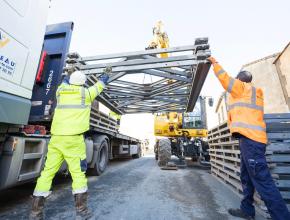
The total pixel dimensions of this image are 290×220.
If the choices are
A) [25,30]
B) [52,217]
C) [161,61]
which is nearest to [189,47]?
[161,61]

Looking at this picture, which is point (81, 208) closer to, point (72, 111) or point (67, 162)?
point (67, 162)

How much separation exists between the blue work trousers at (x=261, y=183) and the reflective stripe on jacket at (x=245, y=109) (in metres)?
0.12

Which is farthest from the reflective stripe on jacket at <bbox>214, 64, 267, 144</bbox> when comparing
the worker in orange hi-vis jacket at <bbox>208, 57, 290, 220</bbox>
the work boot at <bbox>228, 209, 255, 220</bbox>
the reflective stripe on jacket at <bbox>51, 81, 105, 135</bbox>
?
the reflective stripe on jacket at <bbox>51, 81, 105, 135</bbox>

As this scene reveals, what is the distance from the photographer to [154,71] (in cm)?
417

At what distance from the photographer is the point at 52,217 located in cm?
249

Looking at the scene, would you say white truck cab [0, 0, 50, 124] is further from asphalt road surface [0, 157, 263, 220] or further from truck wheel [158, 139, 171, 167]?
truck wheel [158, 139, 171, 167]

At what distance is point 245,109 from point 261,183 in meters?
0.91

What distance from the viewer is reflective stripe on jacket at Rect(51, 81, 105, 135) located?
8.16 feet

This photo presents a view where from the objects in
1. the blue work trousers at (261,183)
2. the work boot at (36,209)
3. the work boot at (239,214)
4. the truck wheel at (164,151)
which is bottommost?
the work boot at (239,214)

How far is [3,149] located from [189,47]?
3282 mm

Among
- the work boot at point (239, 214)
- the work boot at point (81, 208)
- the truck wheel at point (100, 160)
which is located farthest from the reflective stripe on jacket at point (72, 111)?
the truck wheel at point (100, 160)

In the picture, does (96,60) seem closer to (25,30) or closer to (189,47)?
(25,30)

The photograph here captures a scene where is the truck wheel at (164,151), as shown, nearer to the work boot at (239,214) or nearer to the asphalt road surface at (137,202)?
the asphalt road surface at (137,202)

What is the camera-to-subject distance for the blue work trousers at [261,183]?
210cm
